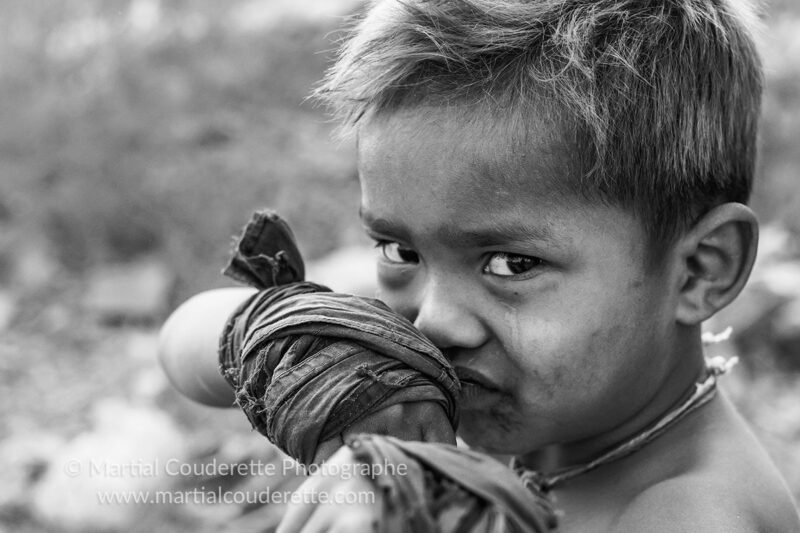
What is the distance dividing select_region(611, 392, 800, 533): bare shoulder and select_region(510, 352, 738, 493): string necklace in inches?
1.8

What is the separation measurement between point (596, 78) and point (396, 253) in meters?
0.44

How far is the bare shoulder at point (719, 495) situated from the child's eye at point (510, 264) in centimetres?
42

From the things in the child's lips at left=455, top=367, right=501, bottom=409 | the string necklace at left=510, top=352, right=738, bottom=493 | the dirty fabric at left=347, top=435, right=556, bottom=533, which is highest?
the dirty fabric at left=347, top=435, right=556, bottom=533

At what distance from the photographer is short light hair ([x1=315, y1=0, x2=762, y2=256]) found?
1.51 meters

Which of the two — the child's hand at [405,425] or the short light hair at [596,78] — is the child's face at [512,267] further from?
the child's hand at [405,425]

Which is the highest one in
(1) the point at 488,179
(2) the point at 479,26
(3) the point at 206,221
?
(2) the point at 479,26

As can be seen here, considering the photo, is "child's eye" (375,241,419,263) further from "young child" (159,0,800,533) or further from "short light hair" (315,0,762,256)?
"short light hair" (315,0,762,256)

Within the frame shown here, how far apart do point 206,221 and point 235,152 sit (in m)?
0.56

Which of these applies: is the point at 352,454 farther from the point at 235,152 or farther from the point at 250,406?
the point at 235,152

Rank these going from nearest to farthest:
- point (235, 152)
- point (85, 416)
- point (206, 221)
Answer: point (85, 416)
point (206, 221)
point (235, 152)

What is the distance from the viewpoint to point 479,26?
1.55 meters

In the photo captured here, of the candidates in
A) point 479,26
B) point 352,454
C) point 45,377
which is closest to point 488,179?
point 479,26

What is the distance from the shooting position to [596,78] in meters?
1.53

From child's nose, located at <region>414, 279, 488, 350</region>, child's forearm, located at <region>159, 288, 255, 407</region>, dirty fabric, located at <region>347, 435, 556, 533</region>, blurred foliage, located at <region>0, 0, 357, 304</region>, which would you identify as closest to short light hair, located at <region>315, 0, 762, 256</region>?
child's nose, located at <region>414, 279, 488, 350</region>
